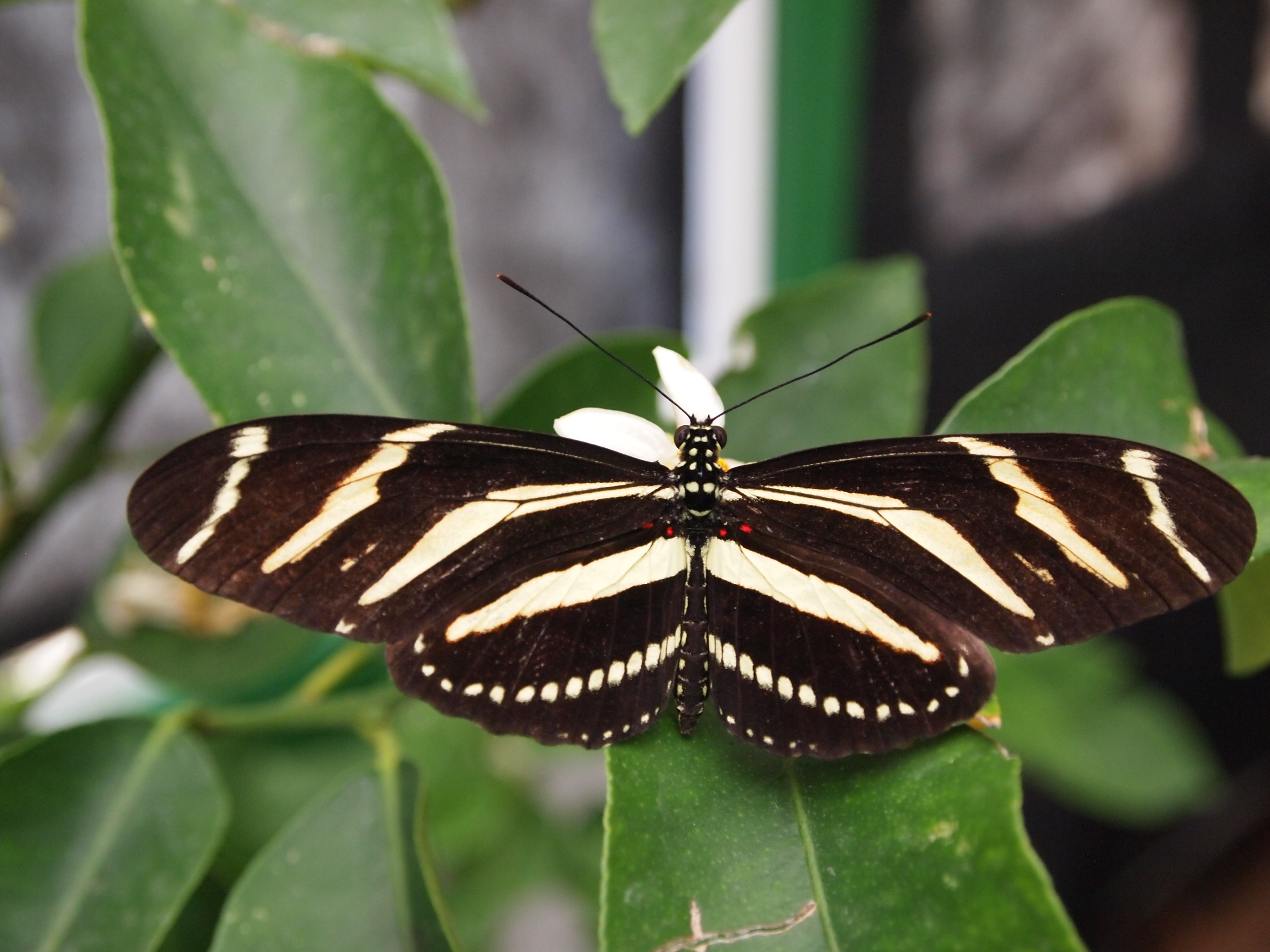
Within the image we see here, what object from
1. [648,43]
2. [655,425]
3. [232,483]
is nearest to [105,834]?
[232,483]

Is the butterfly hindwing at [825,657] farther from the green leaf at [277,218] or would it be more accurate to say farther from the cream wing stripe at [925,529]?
the green leaf at [277,218]

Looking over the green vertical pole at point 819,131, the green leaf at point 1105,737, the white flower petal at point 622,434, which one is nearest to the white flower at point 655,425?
the white flower petal at point 622,434

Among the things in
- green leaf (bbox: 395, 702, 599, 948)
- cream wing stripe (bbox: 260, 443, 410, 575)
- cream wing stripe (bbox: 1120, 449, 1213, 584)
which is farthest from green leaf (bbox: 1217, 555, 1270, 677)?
green leaf (bbox: 395, 702, 599, 948)

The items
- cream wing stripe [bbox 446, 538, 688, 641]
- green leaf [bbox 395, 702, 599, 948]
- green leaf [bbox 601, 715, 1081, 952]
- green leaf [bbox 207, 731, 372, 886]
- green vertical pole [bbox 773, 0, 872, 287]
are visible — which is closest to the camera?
green leaf [bbox 601, 715, 1081, 952]

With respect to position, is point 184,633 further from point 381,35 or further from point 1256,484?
point 1256,484

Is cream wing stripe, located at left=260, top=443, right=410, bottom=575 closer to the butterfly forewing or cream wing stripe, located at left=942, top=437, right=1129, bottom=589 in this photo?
the butterfly forewing
